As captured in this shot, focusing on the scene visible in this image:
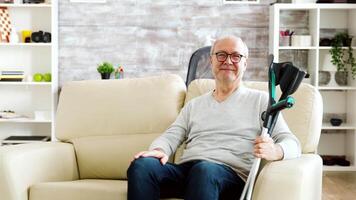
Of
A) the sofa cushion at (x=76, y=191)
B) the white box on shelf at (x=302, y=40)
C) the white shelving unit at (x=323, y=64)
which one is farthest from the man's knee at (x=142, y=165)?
the white box on shelf at (x=302, y=40)

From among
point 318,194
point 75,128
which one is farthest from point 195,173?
point 75,128

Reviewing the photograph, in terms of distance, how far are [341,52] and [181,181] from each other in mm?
3441

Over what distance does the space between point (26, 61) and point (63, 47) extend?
1.31ft

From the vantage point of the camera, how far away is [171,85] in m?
3.35

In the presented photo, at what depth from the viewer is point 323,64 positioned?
19.3 feet

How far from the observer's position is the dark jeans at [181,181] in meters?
2.50

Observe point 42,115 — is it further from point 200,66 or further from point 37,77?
point 200,66

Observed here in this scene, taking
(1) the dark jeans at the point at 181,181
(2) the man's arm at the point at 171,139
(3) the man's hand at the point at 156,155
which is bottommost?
(1) the dark jeans at the point at 181,181

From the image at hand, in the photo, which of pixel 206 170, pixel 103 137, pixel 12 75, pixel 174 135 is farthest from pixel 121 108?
pixel 12 75

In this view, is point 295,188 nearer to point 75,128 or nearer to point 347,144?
point 75,128

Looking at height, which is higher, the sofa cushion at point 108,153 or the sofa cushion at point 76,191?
the sofa cushion at point 108,153

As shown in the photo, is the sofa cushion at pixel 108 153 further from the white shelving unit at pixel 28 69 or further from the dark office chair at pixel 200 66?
the white shelving unit at pixel 28 69

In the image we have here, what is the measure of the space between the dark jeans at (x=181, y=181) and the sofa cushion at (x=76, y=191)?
0.54 ft

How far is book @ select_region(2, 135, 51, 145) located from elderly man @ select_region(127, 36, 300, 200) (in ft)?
10.1
